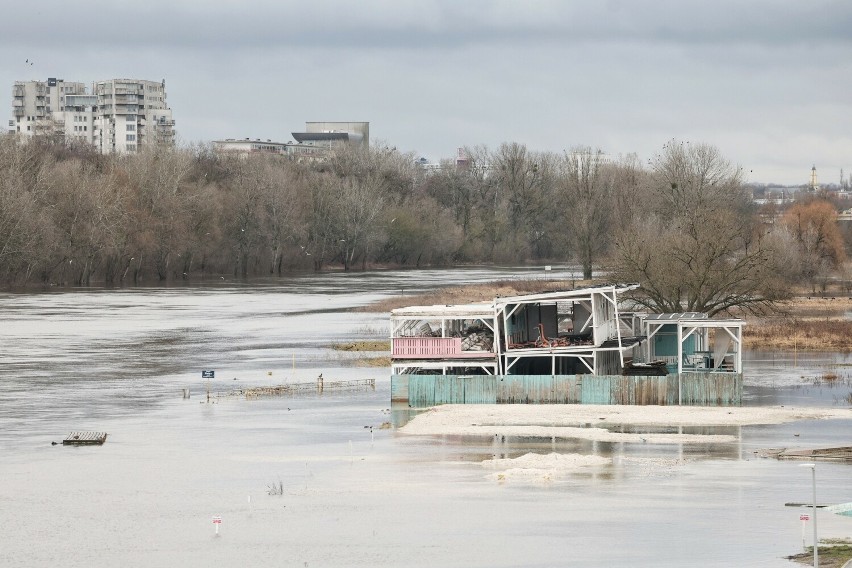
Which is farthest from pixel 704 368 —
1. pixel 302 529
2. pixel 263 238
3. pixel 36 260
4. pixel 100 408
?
pixel 263 238

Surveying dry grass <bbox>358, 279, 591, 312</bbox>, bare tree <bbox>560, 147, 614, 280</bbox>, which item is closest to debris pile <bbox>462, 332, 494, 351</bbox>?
dry grass <bbox>358, 279, 591, 312</bbox>

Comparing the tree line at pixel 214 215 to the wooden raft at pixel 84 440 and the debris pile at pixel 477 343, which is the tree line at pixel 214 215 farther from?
the wooden raft at pixel 84 440

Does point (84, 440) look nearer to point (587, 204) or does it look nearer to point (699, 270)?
point (699, 270)

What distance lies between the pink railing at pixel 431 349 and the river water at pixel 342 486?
239 centimetres

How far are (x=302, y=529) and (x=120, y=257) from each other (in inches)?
5339

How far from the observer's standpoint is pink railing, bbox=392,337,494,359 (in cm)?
5728

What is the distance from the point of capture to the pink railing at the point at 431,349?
57.3m

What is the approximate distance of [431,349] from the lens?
189ft

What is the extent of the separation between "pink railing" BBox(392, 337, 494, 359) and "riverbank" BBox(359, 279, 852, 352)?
26134mm

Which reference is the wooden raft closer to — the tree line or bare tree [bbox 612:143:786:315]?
bare tree [bbox 612:143:786:315]

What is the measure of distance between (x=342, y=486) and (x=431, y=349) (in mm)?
17333

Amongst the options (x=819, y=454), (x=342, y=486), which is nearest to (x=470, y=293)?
(x=819, y=454)

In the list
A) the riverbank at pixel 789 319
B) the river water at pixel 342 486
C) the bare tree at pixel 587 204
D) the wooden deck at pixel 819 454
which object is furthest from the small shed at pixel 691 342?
the bare tree at pixel 587 204

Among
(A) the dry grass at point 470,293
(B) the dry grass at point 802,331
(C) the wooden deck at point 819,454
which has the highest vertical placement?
(A) the dry grass at point 470,293
